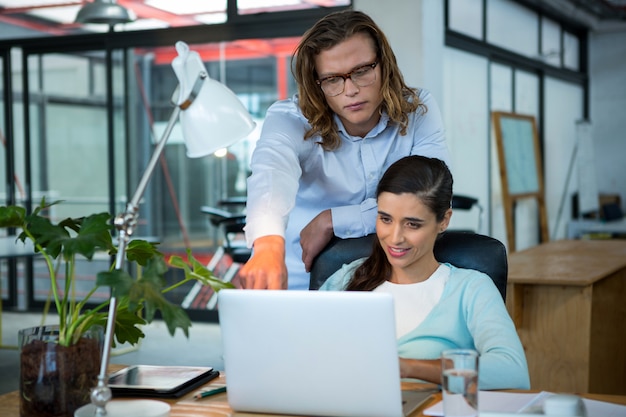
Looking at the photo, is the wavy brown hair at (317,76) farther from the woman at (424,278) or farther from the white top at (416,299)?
the white top at (416,299)

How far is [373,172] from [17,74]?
16.4 feet

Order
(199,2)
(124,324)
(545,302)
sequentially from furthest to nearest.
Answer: (199,2), (545,302), (124,324)

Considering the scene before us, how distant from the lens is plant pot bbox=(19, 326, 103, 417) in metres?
1.41

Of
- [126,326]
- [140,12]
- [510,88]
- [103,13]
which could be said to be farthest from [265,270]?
[510,88]

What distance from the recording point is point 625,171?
9891 mm

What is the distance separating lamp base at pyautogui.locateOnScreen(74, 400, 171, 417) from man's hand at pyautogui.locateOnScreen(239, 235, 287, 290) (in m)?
0.28

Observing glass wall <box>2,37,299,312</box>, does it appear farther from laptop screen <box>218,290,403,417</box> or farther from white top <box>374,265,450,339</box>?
laptop screen <box>218,290,403,417</box>

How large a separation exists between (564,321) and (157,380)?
2259mm

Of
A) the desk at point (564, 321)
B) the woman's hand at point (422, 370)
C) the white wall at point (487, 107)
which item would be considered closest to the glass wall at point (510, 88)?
the white wall at point (487, 107)

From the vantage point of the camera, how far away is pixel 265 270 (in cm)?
162

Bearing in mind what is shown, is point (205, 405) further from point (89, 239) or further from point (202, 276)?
point (89, 239)

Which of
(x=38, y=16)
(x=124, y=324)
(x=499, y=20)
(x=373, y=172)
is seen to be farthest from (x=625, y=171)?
(x=124, y=324)

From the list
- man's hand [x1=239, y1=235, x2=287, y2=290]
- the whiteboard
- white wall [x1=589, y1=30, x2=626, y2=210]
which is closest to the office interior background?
the whiteboard

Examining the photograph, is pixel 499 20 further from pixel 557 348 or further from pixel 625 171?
pixel 557 348
